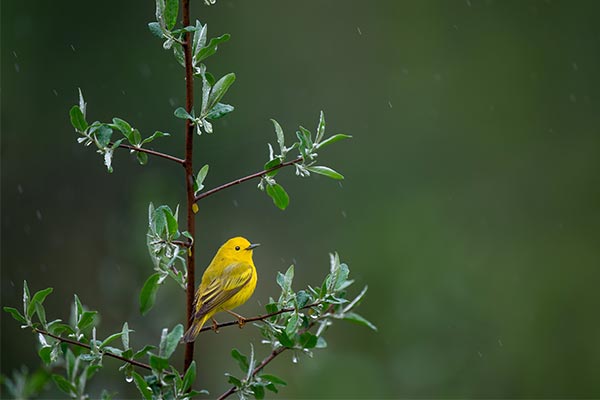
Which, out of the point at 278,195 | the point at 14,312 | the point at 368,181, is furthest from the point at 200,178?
the point at 368,181

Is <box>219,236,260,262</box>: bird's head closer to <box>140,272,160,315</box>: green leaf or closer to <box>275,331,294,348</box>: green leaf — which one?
<box>140,272,160,315</box>: green leaf

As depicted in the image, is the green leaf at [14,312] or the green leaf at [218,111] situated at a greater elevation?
the green leaf at [218,111]

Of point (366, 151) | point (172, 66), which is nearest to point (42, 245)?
point (172, 66)

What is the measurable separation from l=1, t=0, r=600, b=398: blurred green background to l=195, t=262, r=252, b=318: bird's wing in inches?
46.2

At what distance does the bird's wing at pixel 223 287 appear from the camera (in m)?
2.82

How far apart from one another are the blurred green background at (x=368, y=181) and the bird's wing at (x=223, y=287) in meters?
1.17

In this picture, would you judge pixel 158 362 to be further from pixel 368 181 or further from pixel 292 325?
pixel 368 181

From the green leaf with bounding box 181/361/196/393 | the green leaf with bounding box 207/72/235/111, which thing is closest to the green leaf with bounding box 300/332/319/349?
the green leaf with bounding box 181/361/196/393

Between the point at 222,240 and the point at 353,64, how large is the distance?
13.6ft

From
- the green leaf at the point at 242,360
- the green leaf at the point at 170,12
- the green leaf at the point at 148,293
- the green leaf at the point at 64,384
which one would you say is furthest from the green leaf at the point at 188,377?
the green leaf at the point at 170,12

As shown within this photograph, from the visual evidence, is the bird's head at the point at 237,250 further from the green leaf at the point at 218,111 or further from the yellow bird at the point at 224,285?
the green leaf at the point at 218,111

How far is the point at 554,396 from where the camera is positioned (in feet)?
24.3

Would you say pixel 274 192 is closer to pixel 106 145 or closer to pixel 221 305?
pixel 106 145

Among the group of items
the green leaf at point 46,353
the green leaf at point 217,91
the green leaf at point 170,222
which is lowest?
the green leaf at point 46,353
